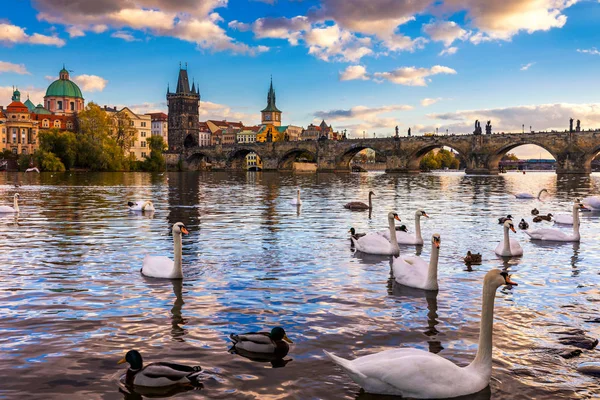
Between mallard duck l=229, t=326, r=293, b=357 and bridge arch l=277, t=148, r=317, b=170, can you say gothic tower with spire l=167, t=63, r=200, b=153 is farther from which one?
mallard duck l=229, t=326, r=293, b=357

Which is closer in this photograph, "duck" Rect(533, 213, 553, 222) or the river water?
the river water

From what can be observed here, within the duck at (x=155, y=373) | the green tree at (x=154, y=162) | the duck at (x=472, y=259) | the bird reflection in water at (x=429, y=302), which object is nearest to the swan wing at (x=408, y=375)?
the bird reflection in water at (x=429, y=302)

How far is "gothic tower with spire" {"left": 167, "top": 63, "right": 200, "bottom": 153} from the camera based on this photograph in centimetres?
14975

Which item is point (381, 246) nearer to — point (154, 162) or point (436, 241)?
point (436, 241)

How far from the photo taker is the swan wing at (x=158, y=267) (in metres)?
9.10

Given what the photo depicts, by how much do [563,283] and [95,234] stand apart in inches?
443

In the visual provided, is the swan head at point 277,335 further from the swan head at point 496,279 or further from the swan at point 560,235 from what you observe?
the swan at point 560,235

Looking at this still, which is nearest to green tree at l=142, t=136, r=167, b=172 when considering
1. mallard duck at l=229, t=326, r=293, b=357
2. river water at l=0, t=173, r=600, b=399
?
river water at l=0, t=173, r=600, b=399

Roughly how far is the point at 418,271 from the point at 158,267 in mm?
4217

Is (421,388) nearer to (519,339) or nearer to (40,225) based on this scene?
(519,339)

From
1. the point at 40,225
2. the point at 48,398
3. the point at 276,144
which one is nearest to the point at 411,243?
the point at 48,398

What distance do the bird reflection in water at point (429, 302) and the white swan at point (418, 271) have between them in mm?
86

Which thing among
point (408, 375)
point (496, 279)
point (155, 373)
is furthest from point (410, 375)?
point (155, 373)

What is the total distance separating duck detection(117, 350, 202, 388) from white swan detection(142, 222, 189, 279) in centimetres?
386
